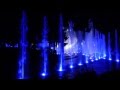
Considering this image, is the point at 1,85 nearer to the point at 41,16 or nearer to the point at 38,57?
the point at 38,57

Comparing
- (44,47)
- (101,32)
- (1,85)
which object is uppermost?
(101,32)

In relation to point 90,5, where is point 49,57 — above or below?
below

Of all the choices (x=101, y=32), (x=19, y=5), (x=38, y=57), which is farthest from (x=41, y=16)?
(x=101, y=32)

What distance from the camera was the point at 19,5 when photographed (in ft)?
51.0

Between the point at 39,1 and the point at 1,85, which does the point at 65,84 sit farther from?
the point at 39,1

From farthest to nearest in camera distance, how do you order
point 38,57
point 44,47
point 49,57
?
point 44,47 < point 49,57 < point 38,57

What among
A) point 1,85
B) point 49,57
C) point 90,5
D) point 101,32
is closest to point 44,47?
point 49,57

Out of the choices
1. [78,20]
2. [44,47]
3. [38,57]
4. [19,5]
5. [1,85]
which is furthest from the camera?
[78,20]

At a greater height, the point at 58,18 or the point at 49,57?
→ the point at 58,18

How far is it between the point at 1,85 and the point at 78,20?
1892cm

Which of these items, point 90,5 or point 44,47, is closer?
point 90,5

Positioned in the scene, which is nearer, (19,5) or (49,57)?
(19,5)

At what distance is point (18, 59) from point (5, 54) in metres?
0.90

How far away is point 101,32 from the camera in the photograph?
31.1 m
